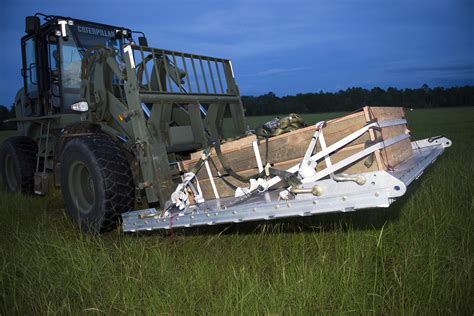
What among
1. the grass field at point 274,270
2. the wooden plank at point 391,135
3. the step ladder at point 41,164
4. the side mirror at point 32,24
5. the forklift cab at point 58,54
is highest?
the side mirror at point 32,24

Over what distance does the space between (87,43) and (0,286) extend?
4671mm

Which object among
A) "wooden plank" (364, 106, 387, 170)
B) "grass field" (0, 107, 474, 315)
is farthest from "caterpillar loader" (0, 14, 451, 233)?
"grass field" (0, 107, 474, 315)

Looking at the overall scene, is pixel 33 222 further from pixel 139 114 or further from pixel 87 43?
pixel 87 43

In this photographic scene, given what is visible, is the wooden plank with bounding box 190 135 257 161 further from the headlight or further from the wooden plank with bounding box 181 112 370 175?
the headlight

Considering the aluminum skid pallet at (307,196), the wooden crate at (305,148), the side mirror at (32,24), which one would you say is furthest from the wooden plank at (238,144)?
the side mirror at (32,24)

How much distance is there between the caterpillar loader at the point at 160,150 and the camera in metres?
3.07

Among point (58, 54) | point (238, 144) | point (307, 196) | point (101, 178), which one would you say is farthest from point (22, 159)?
point (307, 196)

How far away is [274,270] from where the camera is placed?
3.36 meters

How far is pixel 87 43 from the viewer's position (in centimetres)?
688

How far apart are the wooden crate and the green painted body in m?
0.51

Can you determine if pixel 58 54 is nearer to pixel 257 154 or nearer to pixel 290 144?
pixel 257 154

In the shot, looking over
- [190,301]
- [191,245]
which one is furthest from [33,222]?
[190,301]

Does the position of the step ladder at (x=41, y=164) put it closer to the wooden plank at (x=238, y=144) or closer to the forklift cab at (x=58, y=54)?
the forklift cab at (x=58, y=54)

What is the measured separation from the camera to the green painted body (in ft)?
14.8
